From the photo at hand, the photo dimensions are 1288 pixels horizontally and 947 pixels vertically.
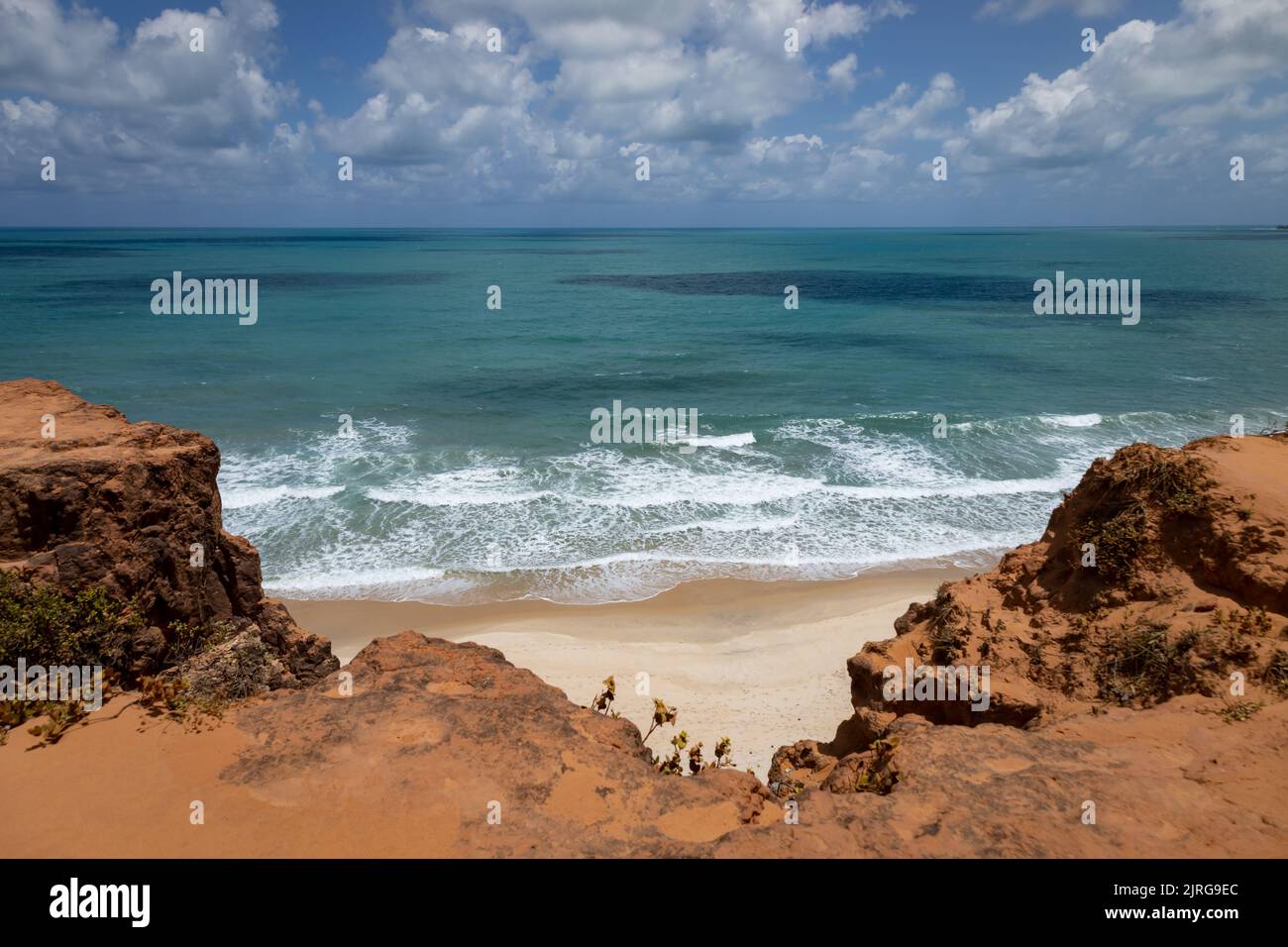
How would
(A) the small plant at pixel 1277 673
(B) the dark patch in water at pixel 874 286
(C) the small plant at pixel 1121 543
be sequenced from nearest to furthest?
(A) the small plant at pixel 1277 673 < (C) the small plant at pixel 1121 543 < (B) the dark patch in water at pixel 874 286

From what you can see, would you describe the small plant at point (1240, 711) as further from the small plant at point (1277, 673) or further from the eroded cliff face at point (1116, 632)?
the small plant at point (1277, 673)

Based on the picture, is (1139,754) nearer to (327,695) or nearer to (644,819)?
(644,819)

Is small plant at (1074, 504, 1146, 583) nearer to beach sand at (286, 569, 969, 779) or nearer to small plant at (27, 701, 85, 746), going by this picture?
beach sand at (286, 569, 969, 779)

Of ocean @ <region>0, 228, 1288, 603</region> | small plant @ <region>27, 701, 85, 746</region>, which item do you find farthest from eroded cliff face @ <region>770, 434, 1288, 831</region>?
ocean @ <region>0, 228, 1288, 603</region>

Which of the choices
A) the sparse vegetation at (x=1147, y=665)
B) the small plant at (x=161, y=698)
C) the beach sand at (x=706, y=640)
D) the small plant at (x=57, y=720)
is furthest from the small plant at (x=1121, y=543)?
the small plant at (x=57, y=720)

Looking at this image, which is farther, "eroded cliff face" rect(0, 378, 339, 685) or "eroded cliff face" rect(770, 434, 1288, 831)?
"eroded cliff face" rect(0, 378, 339, 685)
